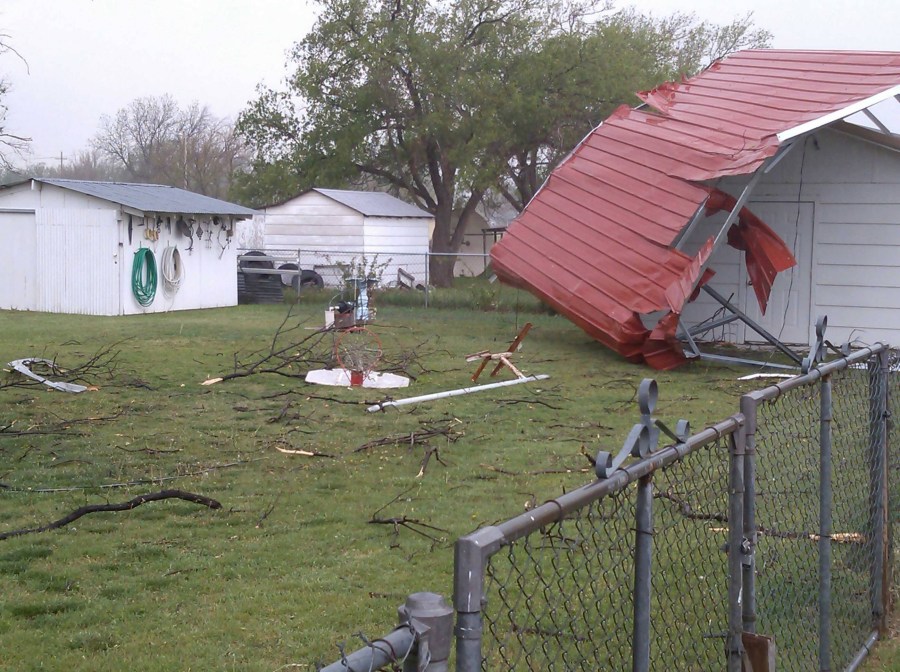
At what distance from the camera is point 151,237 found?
22891 millimetres

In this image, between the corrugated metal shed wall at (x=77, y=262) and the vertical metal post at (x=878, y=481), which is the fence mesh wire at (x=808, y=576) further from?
the corrugated metal shed wall at (x=77, y=262)

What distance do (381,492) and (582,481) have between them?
144cm

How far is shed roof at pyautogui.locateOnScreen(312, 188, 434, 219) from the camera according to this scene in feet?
103

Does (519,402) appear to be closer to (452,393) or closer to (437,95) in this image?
(452,393)

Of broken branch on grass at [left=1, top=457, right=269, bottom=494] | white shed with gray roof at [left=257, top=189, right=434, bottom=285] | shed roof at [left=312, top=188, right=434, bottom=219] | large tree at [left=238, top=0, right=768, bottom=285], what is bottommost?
broken branch on grass at [left=1, top=457, right=269, bottom=494]

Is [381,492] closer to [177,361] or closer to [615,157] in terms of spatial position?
[177,361]

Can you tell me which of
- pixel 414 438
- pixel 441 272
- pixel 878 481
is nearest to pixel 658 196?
pixel 414 438

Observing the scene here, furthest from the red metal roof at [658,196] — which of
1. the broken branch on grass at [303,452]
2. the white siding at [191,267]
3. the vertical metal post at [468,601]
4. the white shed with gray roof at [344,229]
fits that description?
the white shed with gray roof at [344,229]

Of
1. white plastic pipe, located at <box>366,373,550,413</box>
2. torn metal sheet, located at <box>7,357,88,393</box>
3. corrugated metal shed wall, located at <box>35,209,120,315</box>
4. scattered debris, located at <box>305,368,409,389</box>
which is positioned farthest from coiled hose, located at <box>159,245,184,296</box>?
white plastic pipe, located at <box>366,373,550,413</box>

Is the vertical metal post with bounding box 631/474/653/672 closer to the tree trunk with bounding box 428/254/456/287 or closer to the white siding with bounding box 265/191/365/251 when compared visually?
the white siding with bounding box 265/191/365/251

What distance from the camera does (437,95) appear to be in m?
33.6

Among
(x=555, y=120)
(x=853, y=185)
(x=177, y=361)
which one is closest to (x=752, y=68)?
(x=853, y=185)

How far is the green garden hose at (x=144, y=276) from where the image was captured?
22422 millimetres

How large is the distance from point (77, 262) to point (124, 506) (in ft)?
56.3
